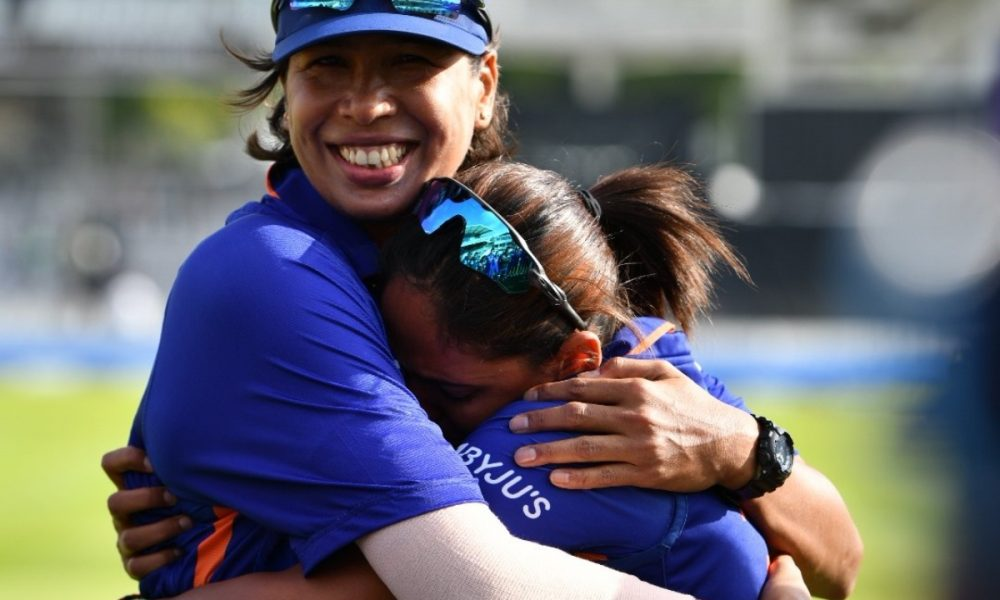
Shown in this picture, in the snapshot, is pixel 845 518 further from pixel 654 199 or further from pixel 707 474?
pixel 654 199

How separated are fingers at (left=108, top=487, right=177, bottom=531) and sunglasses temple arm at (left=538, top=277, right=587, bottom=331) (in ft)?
2.82

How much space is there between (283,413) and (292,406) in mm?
22

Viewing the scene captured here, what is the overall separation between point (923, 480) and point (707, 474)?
4042 millimetres

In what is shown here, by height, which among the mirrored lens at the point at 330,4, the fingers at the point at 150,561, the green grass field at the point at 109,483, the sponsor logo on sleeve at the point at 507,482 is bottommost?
the green grass field at the point at 109,483

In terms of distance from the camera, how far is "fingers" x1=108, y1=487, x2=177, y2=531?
2854 millimetres

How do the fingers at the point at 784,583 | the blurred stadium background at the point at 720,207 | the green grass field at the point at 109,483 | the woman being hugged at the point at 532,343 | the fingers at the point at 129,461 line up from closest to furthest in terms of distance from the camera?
the woman being hugged at the point at 532,343
the fingers at the point at 784,583
the fingers at the point at 129,461
the green grass field at the point at 109,483
the blurred stadium background at the point at 720,207

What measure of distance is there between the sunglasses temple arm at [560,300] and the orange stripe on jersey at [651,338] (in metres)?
0.17

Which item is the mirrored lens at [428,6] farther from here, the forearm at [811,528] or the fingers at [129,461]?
the forearm at [811,528]

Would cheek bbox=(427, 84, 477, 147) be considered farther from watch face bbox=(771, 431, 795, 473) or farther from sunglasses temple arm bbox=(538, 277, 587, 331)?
watch face bbox=(771, 431, 795, 473)


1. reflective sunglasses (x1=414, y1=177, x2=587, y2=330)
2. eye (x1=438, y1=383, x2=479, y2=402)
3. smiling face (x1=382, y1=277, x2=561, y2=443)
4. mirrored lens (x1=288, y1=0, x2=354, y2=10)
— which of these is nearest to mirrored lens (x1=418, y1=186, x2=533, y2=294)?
reflective sunglasses (x1=414, y1=177, x2=587, y2=330)

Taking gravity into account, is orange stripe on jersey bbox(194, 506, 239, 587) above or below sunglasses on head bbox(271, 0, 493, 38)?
below

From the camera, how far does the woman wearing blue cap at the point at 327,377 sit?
7.79ft

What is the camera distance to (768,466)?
2.81m

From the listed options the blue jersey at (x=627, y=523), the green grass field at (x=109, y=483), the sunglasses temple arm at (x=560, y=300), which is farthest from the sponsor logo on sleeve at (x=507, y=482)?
the green grass field at (x=109, y=483)
